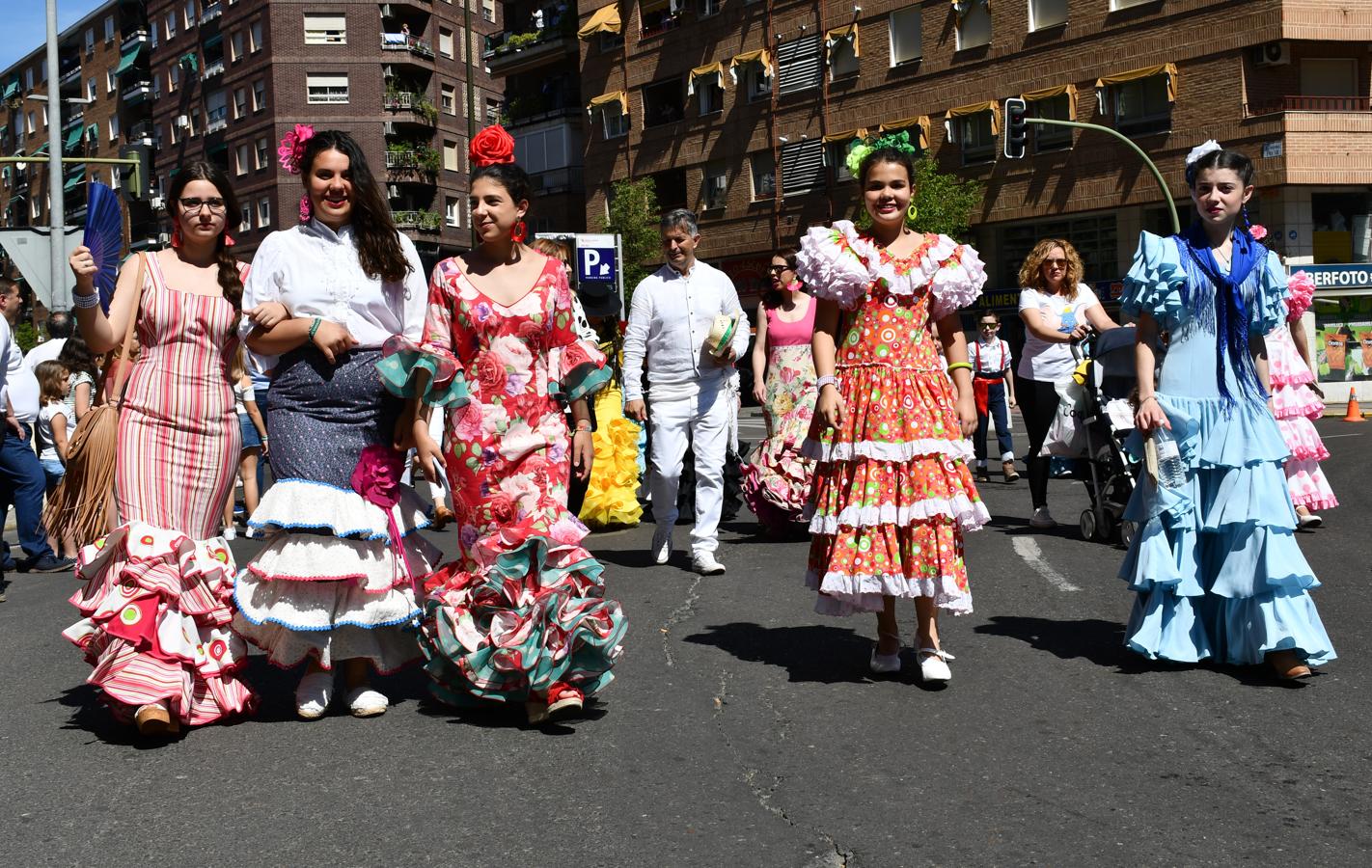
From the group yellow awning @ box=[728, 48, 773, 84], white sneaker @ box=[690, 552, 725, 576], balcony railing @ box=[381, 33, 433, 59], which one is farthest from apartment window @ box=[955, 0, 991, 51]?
balcony railing @ box=[381, 33, 433, 59]

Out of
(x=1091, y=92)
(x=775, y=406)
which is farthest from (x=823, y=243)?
(x=1091, y=92)

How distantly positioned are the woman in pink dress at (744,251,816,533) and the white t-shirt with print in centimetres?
158

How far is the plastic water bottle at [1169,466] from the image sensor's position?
5.99 metres

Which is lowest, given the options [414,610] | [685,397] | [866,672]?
[866,672]

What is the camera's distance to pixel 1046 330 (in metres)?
10.2

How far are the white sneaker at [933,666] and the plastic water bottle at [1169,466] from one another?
1.17 meters

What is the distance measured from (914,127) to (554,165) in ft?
61.3

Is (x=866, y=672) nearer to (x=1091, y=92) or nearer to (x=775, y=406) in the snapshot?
(x=775, y=406)

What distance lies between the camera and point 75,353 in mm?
11773

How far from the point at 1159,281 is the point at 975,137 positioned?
35.2 meters

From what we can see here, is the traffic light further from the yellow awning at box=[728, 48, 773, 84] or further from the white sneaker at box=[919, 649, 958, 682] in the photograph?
the white sneaker at box=[919, 649, 958, 682]

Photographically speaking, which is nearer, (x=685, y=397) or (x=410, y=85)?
(x=685, y=397)

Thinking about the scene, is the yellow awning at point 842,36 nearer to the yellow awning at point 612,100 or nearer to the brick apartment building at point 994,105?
the brick apartment building at point 994,105

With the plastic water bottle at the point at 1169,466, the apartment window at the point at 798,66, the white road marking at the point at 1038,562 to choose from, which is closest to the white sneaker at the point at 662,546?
the white road marking at the point at 1038,562
